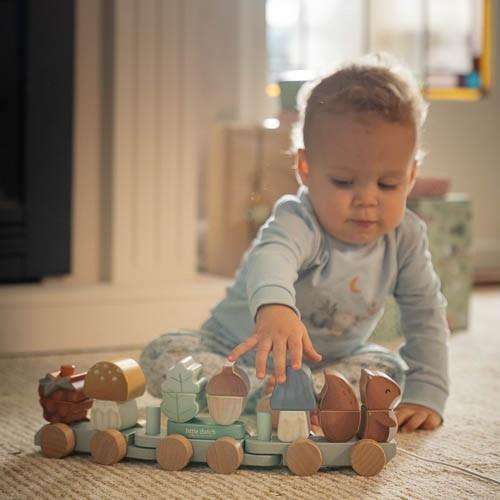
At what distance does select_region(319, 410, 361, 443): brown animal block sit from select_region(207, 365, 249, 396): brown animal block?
0.08m

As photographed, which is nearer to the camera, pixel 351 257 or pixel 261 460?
pixel 261 460

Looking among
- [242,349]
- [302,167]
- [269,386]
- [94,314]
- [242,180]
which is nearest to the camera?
[242,349]

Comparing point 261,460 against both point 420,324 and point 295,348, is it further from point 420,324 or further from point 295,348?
point 420,324

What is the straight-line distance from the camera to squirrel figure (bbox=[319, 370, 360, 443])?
0.89 m

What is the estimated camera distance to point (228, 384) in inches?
34.7

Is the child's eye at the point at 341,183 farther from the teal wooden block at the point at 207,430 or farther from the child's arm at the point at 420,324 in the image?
the teal wooden block at the point at 207,430

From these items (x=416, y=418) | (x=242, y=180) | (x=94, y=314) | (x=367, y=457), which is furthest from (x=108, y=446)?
(x=242, y=180)

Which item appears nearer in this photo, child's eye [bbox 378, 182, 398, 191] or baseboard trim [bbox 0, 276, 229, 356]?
child's eye [bbox 378, 182, 398, 191]

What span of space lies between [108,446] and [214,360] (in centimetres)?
28

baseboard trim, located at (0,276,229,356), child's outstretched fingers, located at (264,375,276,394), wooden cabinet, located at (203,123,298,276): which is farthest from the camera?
wooden cabinet, located at (203,123,298,276)

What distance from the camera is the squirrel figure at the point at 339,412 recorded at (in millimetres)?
887

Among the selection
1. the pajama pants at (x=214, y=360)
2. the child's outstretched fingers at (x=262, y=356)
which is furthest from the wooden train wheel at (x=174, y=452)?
the pajama pants at (x=214, y=360)

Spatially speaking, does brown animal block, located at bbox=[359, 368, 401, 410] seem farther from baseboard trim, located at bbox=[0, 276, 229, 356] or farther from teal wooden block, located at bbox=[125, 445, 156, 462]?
baseboard trim, located at bbox=[0, 276, 229, 356]

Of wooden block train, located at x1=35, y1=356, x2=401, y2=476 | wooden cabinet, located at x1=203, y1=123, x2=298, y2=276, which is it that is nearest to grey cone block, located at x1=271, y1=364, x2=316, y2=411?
wooden block train, located at x1=35, y1=356, x2=401, y2=476
